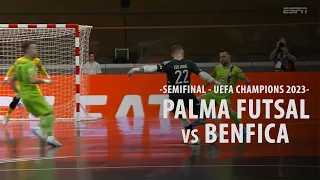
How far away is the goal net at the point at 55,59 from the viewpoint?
16.8 m

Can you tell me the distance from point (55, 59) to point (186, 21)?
7.11 meters

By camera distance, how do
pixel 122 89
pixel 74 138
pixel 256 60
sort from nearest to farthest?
pixel 74 138 → pixel 122 89 → pixel 256 60

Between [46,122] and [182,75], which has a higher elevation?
[182,75]

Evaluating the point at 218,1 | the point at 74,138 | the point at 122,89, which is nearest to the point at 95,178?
the point at 74,138

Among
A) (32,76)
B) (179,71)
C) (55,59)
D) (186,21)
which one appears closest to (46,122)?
(32,76)

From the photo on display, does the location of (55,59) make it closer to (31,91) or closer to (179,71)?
(31,91)

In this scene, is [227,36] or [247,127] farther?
[227,36]

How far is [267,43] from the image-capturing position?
21.6 meters

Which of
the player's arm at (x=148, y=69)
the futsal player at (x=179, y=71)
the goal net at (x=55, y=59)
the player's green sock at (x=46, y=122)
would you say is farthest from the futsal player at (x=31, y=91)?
the goal net at (x=55, y=59)

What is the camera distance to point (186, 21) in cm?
2300

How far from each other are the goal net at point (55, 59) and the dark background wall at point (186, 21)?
436 centimetres

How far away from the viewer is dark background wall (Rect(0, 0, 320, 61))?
71.3 feet

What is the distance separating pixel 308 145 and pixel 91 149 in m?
4.28

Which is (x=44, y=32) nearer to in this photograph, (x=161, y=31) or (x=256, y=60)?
(x=161, y=31)
